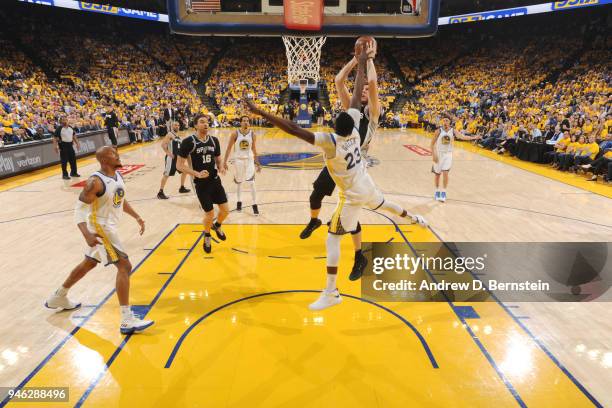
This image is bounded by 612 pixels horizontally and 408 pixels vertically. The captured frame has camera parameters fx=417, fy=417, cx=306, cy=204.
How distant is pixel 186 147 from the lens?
6.06m

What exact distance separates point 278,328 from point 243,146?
469 cm

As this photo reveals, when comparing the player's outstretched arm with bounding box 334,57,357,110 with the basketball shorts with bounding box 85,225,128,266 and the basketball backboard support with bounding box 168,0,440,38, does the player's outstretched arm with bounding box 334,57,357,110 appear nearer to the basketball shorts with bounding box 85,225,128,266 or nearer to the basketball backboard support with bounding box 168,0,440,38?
the basketball shorts with bounding box 85,225,128,266

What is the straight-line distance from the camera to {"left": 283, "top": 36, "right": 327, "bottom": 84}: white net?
62.2 ft

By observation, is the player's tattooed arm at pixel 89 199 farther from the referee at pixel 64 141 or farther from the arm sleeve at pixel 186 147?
the referee at pixel 64 141

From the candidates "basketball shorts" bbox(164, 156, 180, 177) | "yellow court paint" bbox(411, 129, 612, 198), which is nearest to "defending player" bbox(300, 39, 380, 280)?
"basketball shorts" bbox(164, 156, 180, 177)

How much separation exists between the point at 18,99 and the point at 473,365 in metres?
22.0

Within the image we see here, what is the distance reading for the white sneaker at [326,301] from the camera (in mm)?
4480

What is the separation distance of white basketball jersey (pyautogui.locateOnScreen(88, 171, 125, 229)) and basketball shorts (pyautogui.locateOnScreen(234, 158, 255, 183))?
4.23 meters

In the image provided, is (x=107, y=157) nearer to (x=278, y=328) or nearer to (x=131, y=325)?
(x=131, y=325)

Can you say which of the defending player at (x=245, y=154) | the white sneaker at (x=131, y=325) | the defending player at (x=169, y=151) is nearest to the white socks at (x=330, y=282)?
the white sneaker at (x=131, y=325)

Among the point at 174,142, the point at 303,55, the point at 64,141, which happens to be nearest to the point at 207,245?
the point at 174,142

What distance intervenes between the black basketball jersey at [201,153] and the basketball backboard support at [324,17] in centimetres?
878

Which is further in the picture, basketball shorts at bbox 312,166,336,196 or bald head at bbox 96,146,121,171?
basketball shorts at bbox 312,166,336,196

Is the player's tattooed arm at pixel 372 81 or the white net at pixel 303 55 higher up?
the white net at pixel 303 55
